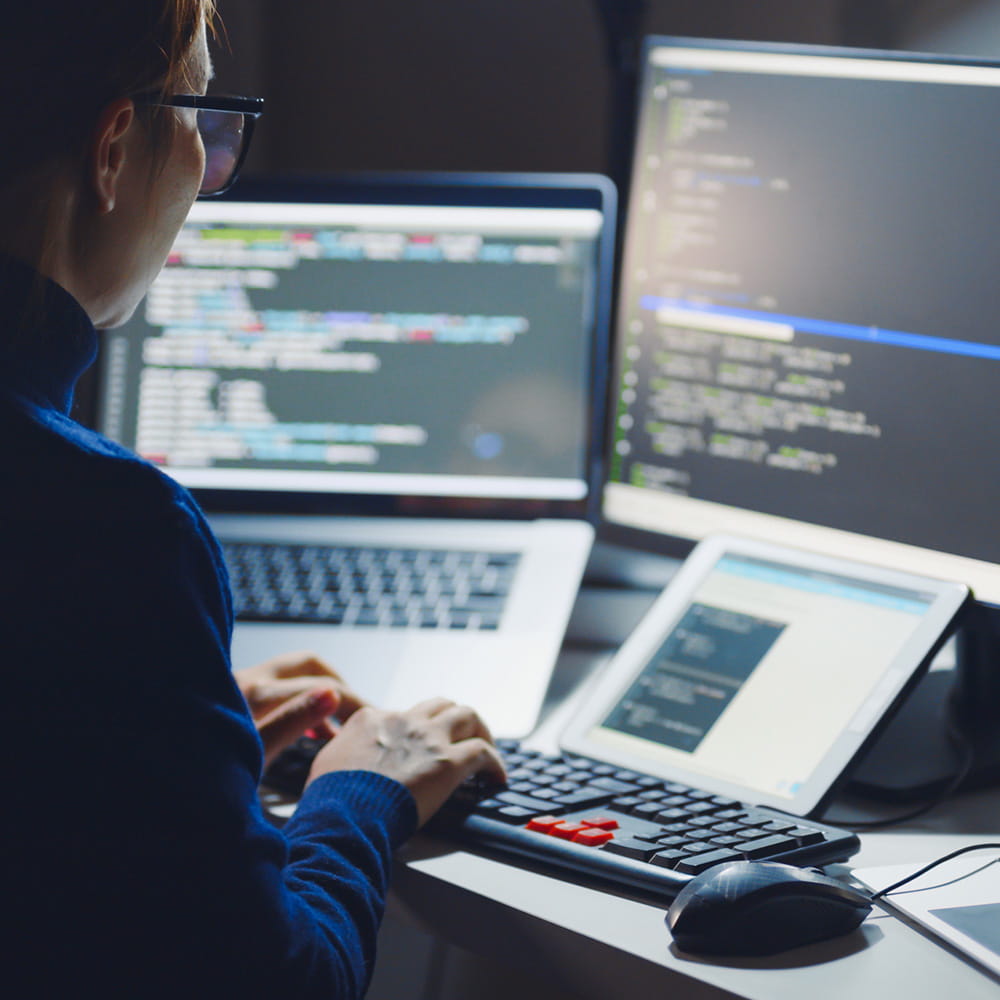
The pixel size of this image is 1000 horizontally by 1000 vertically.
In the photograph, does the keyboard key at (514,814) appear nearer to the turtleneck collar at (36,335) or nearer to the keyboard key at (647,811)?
the keyboard key at (647,811)

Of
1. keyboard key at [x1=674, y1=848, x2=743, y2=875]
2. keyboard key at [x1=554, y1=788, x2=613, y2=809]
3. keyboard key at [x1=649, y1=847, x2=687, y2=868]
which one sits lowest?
keyboard key at [x1=554, y1=788, x2=613, y2=809]

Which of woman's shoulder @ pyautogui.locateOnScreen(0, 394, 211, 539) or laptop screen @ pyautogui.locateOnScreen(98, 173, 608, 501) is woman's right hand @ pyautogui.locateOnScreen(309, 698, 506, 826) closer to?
woman's shoulder @ pyautogui.locateOnScreen(0, 394, 211, 539)

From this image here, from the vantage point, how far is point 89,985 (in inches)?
18.8

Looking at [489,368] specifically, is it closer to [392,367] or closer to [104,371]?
[392,367]

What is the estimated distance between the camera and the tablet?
0.75 metres

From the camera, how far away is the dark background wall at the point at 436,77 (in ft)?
4.50

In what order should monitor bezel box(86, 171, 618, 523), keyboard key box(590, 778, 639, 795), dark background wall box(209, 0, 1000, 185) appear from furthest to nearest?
dark background wall box(209, 0, 1000, 185), monitor bezel box(86, 171, 618, 523), keyboard key box(590, 778, 639, 795)

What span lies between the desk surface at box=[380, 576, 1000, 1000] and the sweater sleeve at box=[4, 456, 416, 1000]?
0.13 m

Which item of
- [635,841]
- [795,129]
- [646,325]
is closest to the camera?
[635,841]

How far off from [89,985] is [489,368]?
2.49 feet

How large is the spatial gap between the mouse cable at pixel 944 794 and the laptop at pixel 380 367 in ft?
1.22

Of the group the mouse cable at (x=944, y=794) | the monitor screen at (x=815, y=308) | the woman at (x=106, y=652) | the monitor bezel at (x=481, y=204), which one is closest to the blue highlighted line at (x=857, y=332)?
the monitor screen at (x=815, y=308)

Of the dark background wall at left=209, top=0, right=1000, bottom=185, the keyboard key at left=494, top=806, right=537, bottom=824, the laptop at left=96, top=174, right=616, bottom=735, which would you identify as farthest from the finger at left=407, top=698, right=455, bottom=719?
the dark background wall at left=209, top=0, right=1000, bottom=185

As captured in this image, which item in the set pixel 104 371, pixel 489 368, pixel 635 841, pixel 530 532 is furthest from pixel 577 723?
pixel 104 371
